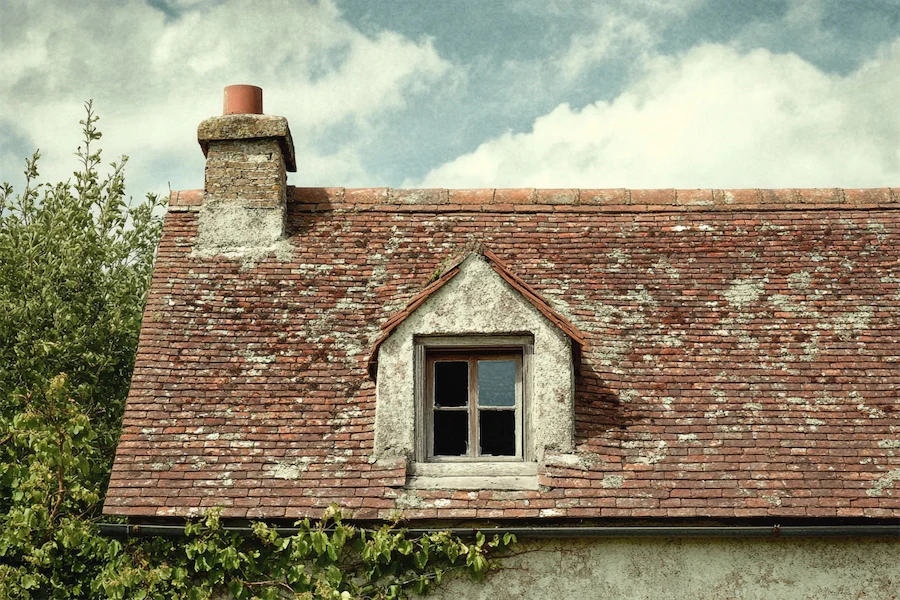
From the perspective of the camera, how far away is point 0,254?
11867 mm

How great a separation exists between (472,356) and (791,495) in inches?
123

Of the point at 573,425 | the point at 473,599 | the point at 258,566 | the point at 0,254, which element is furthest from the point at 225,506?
the point at 0,254

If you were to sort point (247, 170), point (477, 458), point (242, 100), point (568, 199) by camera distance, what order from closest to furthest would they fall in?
point (477, 458) → point (247, 170) → point (568, 199) → point (242, 100)

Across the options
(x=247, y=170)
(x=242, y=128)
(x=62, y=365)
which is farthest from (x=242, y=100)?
(x=62, y=365)

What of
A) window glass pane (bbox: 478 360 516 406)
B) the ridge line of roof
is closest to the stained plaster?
window glass pane (bbox: 478 360 516 406)

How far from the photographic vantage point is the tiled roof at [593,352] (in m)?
8.13

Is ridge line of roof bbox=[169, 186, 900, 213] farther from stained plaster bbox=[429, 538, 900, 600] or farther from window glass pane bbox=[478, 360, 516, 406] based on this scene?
stained plaster bbox=[429, 538, 900, 600]

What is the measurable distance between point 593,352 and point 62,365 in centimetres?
692

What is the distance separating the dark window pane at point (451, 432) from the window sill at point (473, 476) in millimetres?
277

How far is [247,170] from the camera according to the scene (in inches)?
440

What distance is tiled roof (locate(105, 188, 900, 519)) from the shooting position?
8.13 metres

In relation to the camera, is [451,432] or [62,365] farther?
[62,365]

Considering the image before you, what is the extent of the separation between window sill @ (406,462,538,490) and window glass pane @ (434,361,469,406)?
0.68 metres

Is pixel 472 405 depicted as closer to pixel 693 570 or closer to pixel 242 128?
pixel 693 570
